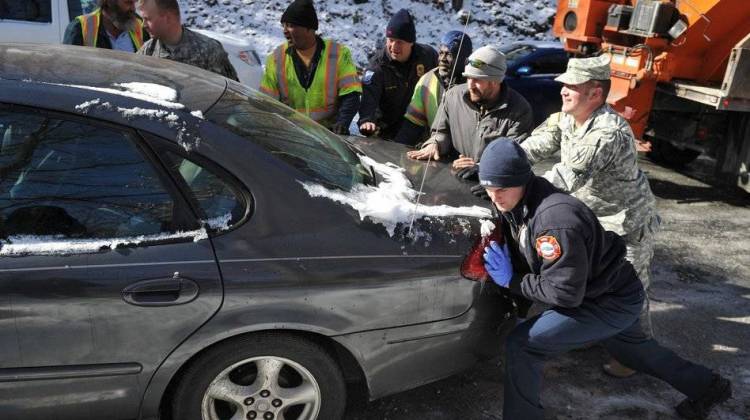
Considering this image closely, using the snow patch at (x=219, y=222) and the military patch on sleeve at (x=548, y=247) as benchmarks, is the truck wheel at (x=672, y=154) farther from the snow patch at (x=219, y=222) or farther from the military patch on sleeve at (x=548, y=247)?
the snow patch at (x=219, y=222)

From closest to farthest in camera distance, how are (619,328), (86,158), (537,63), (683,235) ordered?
(86,158) → (619,328) → (683,235) → (537,63)

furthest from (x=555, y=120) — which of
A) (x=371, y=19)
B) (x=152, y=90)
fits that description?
(x=371, y=19)

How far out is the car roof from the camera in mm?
2293

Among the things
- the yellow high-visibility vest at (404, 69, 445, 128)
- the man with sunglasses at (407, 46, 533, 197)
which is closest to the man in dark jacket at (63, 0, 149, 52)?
the yellow high-visibility vest at (404, 69, 445, 128)

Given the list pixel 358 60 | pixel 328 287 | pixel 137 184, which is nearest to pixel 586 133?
pixel 328 287

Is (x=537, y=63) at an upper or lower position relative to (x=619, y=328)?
upper

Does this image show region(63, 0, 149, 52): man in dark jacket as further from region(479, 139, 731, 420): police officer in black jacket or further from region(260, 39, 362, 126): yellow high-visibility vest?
region(479, 139, 731, 420): police officer in black jacket

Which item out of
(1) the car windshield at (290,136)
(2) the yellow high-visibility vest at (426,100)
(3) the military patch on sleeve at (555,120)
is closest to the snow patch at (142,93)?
(1) the car windshield at (290,136)

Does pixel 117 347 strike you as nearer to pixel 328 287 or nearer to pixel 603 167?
pixel 328 287

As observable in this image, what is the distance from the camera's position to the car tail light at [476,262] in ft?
8.21

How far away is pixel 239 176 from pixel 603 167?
170cm

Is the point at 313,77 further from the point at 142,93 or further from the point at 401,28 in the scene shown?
the point at 142,93

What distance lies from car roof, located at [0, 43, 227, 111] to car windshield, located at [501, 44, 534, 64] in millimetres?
6582

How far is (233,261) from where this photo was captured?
221 cm
